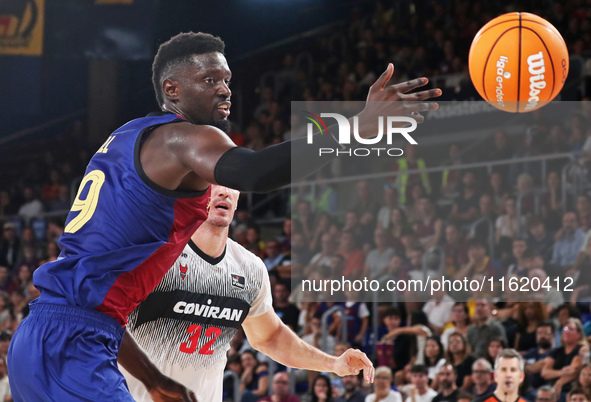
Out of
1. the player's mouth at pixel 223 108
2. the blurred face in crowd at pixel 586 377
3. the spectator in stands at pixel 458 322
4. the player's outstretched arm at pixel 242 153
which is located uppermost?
the player's mouth at pixel 223 108

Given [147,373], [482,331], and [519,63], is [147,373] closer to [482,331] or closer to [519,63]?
[519,63]

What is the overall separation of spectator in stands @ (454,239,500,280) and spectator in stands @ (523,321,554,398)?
47.5 inches

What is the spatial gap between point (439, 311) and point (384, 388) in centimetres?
114

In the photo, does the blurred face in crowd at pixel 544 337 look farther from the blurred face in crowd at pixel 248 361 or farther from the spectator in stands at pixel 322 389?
the blurred face in crowd at pixel 248 361

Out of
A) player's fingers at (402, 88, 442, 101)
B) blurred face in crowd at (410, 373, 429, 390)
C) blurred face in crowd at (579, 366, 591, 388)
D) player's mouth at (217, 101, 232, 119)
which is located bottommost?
blurred face in crowd at (410, 373, 429, 390)

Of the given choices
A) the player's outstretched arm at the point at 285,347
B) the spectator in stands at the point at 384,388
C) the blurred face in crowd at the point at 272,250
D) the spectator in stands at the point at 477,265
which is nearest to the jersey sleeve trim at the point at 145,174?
the player's outstretched arm at the point at 285,347

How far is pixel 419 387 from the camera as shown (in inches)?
289

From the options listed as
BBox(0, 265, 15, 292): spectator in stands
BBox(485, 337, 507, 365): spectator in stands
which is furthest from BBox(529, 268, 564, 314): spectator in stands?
BBox(0, 265, 15, 292): spectator in stands

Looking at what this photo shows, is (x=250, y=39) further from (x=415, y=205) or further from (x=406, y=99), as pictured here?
(x=406, y=99)

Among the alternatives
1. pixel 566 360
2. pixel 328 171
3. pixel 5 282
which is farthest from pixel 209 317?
pixel 5 282

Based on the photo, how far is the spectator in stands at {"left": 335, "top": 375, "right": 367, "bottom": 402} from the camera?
7.76 m

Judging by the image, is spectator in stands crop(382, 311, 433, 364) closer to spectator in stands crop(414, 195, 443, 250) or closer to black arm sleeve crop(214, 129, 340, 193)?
spectator in stands crop(414, 195, 443, 250)

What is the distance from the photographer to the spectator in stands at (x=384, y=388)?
7.40m

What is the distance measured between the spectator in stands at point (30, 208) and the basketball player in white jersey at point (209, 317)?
10.1m
